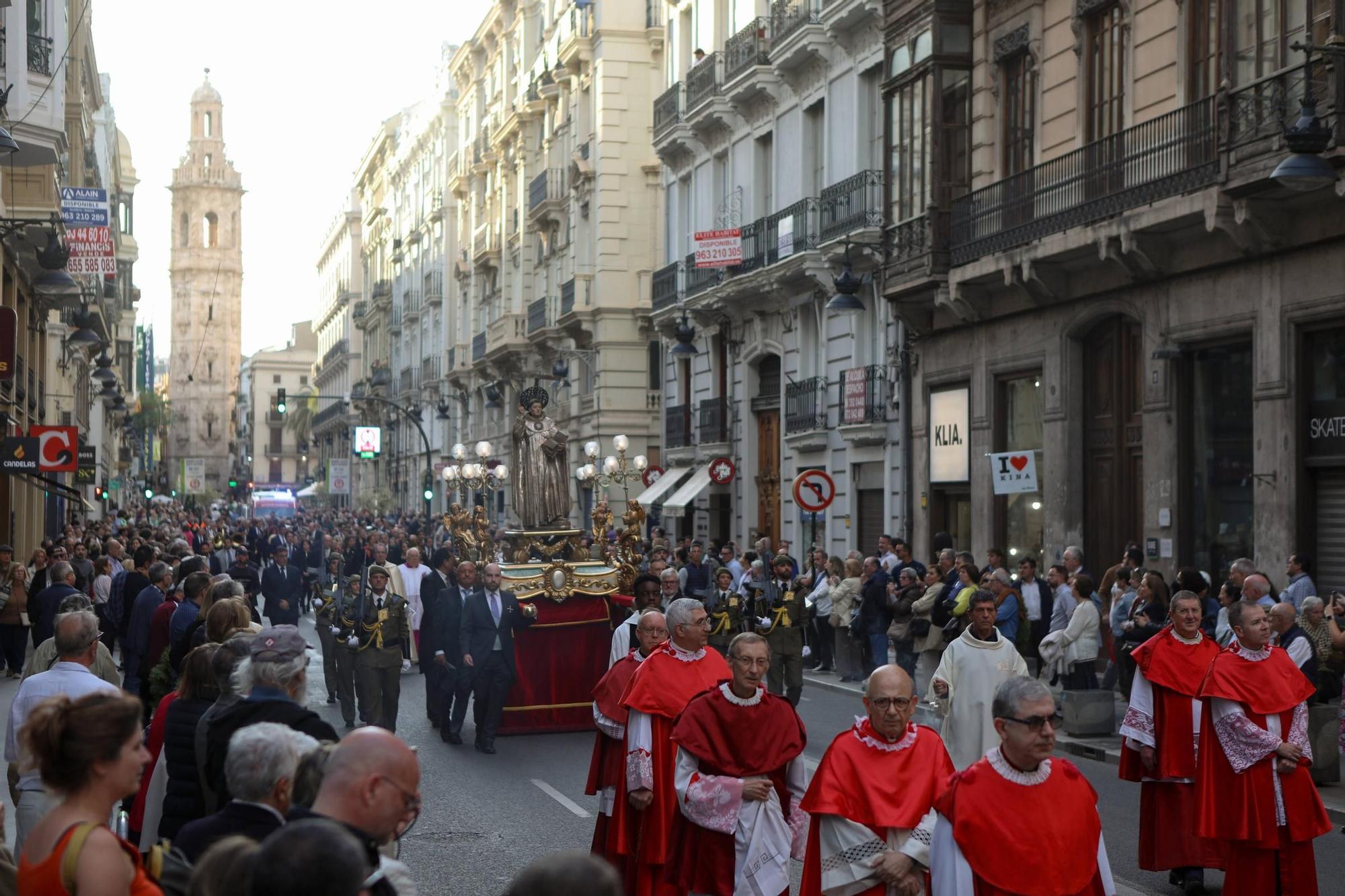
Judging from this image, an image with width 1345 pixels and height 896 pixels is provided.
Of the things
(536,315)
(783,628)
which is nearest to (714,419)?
(536,315)

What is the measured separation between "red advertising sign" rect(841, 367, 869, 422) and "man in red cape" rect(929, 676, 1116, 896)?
938 inches

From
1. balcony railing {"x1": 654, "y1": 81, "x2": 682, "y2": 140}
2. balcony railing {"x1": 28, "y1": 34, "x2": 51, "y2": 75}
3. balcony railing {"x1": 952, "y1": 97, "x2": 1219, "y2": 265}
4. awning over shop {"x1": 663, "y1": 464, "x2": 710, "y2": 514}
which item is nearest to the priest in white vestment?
balcony railing {"x1": 952, "y1": 97, "x2": 1219, "y2": 265}

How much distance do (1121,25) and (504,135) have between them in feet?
127

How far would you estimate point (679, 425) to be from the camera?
4131 centimetres

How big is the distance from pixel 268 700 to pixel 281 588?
17596 millimetres

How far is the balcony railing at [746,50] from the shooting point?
34281 millimetres

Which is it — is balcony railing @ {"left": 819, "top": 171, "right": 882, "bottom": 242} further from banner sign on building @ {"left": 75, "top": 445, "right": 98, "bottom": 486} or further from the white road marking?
the white road marking

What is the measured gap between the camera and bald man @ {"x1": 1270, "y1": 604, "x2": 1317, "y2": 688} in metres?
12.1

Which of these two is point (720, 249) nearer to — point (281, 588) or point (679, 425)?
point (679, 425)

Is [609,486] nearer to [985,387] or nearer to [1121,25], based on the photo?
[985,387]

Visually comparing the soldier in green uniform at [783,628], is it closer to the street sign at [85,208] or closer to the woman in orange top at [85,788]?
the street sign at [85,208]

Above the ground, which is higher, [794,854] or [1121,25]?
[1121,25]

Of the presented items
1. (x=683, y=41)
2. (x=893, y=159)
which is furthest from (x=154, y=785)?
(x=683, y=41)

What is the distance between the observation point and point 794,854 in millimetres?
7934
